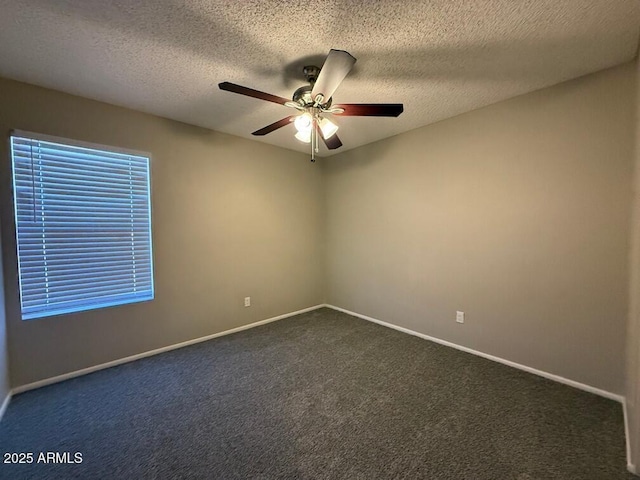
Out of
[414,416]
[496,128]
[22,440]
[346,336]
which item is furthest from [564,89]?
[22,440]

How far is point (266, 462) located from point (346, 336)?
6.00ft

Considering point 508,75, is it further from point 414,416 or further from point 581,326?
point 414,416

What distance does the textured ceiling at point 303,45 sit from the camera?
4.72 feet

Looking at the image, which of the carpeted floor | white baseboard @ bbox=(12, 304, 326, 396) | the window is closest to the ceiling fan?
the window

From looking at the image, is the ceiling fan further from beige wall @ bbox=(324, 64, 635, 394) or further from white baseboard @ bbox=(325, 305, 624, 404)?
white baseboard @ bbox=(325, 305, 624, 404)

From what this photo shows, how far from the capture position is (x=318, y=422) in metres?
1.80

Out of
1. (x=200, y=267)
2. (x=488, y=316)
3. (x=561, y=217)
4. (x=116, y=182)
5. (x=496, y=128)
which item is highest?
(x=496, y=128)

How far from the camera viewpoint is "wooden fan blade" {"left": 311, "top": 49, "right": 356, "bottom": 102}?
149 centimetres

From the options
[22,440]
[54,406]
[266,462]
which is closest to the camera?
[266,462]

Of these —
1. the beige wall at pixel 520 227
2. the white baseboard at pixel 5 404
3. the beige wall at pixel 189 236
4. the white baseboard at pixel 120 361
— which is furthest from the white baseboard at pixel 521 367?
the white baseboard at pixel 5 404

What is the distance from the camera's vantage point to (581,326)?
2.12 meters

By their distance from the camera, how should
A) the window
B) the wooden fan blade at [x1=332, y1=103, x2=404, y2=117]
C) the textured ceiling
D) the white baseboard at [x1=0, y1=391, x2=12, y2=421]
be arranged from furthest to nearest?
the window → the white baseboard at [x1=0, y1=391, x2=12, y2=421] → the wooden fan blade at [x1=332, y1=103, x2=404, y2=117] → the textured ceiling

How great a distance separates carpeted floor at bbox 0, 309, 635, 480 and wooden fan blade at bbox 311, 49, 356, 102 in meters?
2.24

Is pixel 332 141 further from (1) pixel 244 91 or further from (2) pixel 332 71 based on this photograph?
(1) pixel 244 91
